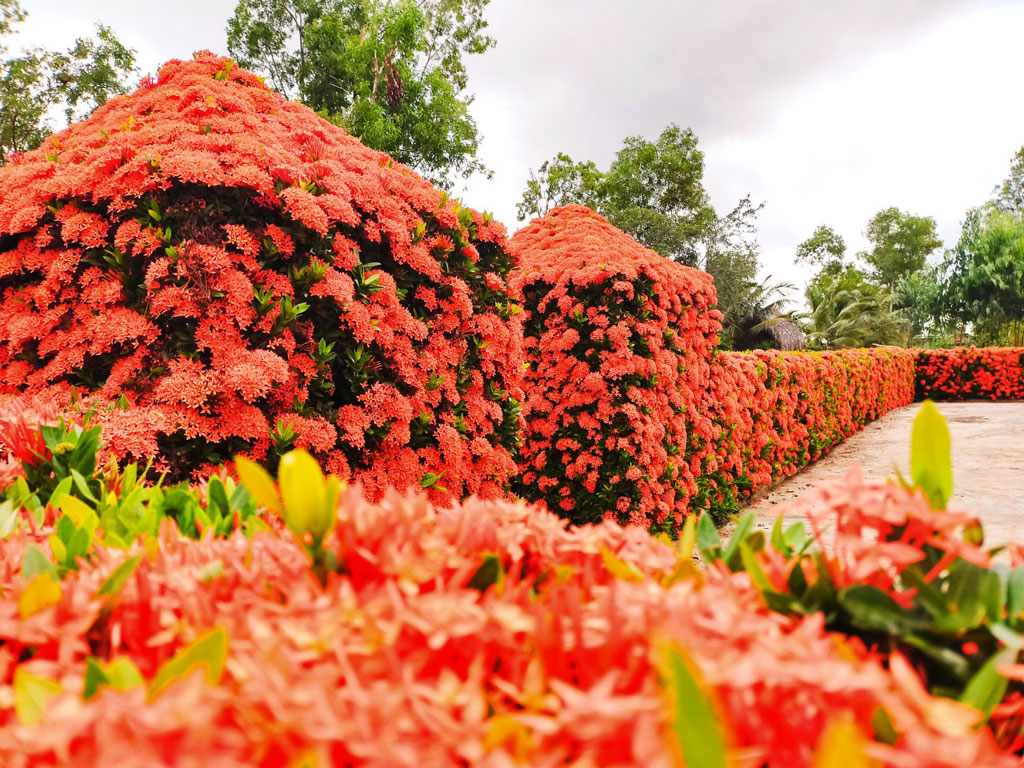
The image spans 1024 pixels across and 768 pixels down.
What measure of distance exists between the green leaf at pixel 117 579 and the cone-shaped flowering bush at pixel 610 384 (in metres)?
5.23

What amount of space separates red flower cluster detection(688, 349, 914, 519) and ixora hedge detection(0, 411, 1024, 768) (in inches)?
252

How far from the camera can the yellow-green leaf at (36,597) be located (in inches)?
38.8

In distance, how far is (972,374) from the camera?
2412 centimetres

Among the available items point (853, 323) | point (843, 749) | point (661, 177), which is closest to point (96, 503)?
point (843, 749)

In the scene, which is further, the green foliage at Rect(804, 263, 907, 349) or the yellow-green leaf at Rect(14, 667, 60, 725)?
the green foliage at Rect(804, 263, 907, 349)

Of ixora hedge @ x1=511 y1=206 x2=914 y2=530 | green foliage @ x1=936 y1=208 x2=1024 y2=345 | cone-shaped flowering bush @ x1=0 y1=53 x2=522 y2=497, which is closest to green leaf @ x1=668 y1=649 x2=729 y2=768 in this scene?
cone-shaped flowering bush @ x1=0 y1=53 x2=522 y2=497

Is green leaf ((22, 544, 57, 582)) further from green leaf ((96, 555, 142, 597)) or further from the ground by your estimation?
the ground

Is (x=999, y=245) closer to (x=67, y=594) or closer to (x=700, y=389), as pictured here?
(x=700, y=389)

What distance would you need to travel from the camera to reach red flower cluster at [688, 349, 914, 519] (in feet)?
25.2

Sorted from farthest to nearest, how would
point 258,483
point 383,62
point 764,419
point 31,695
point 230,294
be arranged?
point 383,62 < point 764,419 < point 230,294 < point 258,483 < point 31,695

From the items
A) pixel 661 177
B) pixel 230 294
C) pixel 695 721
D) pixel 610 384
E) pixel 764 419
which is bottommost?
pixel 764 419

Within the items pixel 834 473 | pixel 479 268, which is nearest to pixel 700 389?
pixel 479 268

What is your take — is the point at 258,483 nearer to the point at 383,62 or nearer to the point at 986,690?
the point at 986,690

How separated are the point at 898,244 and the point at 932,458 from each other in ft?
228
